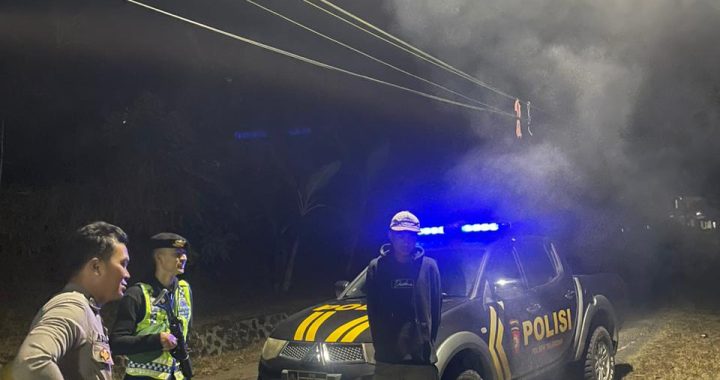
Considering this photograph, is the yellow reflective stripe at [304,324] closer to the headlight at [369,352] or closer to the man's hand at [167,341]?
the headlight at [369,352]

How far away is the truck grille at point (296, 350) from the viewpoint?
13.4 ft

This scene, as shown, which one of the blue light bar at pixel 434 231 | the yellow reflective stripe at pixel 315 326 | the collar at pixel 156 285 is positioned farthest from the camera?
the blue light bar at pixel 434 231

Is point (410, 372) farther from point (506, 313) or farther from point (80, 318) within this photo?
point (80, 318)

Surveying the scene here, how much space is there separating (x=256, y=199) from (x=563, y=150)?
8.06 meters

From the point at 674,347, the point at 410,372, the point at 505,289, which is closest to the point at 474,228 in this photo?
the point at 505,289

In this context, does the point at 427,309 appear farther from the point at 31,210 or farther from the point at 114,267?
the point at 31,210

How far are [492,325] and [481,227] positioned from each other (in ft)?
3.00

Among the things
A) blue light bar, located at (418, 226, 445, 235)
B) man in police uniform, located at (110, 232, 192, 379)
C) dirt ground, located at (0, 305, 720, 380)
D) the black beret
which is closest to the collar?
man in police uniform, located at (110, 232, 192, 379)

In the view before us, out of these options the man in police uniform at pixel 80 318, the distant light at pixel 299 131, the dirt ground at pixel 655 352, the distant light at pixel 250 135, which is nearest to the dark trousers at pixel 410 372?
the man in police uniform at pixel 80 318

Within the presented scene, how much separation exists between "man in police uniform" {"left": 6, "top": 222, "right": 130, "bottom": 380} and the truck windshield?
3.12 metres

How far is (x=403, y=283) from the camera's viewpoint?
11.9ft

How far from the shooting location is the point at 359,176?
1730cm

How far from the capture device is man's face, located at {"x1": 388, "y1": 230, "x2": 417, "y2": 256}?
3.66 metres

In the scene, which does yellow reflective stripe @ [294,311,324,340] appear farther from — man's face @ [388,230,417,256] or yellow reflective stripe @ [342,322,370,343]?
man's face @ [388,230,417,256]
